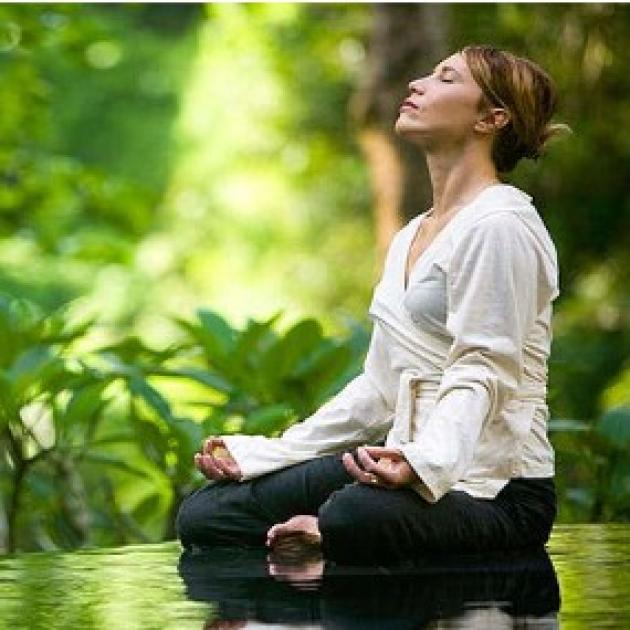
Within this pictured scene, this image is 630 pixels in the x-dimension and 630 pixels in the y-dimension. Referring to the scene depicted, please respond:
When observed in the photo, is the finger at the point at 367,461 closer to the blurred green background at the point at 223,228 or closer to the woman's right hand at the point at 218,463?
the woman's right hand at the point at 218,463

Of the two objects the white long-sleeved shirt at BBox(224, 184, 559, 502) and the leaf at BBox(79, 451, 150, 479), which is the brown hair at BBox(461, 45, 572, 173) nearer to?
the white long-sleeved shirt at BBox(224, 184, 559, 502)

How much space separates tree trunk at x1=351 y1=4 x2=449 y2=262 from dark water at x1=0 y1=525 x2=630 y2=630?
423 cm

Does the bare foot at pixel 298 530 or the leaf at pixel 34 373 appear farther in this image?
the leaf at pixel 34 373

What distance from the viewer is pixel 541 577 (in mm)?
3566

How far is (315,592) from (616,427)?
6.21 ft

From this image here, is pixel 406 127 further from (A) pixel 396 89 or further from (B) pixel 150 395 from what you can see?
(A) pixel 396 89

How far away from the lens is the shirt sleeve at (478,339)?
3500mm

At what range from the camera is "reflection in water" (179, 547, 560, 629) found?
3148 millimetres

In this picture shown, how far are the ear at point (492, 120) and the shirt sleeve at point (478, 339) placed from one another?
22 cm

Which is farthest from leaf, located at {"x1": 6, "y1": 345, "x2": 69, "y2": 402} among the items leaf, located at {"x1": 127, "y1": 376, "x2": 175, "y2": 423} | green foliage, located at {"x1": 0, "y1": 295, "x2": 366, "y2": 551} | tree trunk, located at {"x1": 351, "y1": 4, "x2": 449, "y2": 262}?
tree trunk, located at {"x1": 351, "y1": 4, "x2": 449, "y2": 262}

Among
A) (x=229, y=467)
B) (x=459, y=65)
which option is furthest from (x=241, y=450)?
(x=459, y=65)

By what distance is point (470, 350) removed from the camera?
3592 millimetres

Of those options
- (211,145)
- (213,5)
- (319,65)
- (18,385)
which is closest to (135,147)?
(211,145)

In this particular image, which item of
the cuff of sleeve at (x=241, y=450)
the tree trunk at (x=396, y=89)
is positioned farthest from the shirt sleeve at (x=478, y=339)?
the tree trunk at (x=396, y=89)
